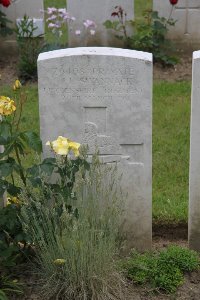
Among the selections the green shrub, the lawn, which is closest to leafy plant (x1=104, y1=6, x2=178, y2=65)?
the lawn

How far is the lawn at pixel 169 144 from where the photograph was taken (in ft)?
16.1

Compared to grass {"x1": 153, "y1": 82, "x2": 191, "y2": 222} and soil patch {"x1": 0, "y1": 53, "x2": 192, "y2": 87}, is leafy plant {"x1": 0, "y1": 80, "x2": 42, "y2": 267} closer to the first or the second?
grass {"x1": 153, "y1": 82, "x2": 191, "y2": 222}

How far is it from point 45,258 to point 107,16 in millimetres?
4725

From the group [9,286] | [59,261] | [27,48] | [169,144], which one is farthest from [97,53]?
[27,48]

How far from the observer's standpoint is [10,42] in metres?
7.99

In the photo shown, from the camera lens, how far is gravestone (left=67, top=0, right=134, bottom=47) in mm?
7789

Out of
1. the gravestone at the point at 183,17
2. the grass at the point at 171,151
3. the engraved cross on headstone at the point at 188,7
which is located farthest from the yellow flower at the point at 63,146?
the engraved cross on headstone at the point at 188,7

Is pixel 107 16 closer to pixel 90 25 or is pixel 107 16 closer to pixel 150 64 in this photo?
pixel 90 25

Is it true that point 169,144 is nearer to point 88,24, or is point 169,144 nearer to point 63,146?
point 88,24

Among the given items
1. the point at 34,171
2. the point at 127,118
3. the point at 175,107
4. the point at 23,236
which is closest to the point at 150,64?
the point at 127,118

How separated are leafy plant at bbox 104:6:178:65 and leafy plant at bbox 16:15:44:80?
0.83 metres

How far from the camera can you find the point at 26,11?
7.82 metres

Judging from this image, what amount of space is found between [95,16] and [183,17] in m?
0.99

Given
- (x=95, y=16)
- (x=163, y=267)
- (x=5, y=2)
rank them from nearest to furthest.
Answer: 1. (x=163, y=267)
2. (x=5, y=2)
3. (x=95, y=16)
